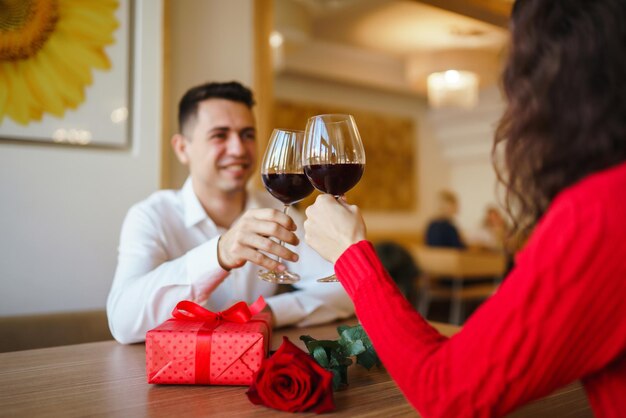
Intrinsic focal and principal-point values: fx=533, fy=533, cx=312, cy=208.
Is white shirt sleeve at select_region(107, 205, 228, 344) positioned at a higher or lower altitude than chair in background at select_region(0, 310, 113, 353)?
higher

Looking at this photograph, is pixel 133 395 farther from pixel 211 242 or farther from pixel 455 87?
pixel 455 87

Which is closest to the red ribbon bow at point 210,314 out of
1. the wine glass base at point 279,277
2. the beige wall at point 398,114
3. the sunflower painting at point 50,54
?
the wine glass base at point 279,277

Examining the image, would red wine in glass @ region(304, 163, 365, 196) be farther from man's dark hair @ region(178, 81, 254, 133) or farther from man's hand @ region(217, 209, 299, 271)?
man's dark hair @ region(178, 81, 254, 133)

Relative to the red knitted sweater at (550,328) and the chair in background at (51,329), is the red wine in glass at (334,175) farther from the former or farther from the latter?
the chair in background at (51,329)

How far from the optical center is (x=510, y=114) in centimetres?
83

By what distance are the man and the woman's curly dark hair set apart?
1.76 ft

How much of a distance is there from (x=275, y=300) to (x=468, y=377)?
911 mm

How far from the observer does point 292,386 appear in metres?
0.89

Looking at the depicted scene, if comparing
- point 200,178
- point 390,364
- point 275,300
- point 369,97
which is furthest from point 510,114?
point 369,97

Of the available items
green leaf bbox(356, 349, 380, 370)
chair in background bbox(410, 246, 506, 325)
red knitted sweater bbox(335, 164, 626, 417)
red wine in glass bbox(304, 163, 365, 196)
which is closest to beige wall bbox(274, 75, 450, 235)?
chair in background bbox(410, 246, 506, 325)

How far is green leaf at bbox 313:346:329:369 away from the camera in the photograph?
100 centimetres

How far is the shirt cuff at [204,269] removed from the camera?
4.30ft

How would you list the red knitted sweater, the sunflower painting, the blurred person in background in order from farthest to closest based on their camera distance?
the blurred person in background
the sunflower painting
the red knitted sweater

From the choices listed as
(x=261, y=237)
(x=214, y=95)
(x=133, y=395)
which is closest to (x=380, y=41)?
(x=214, y=95)
